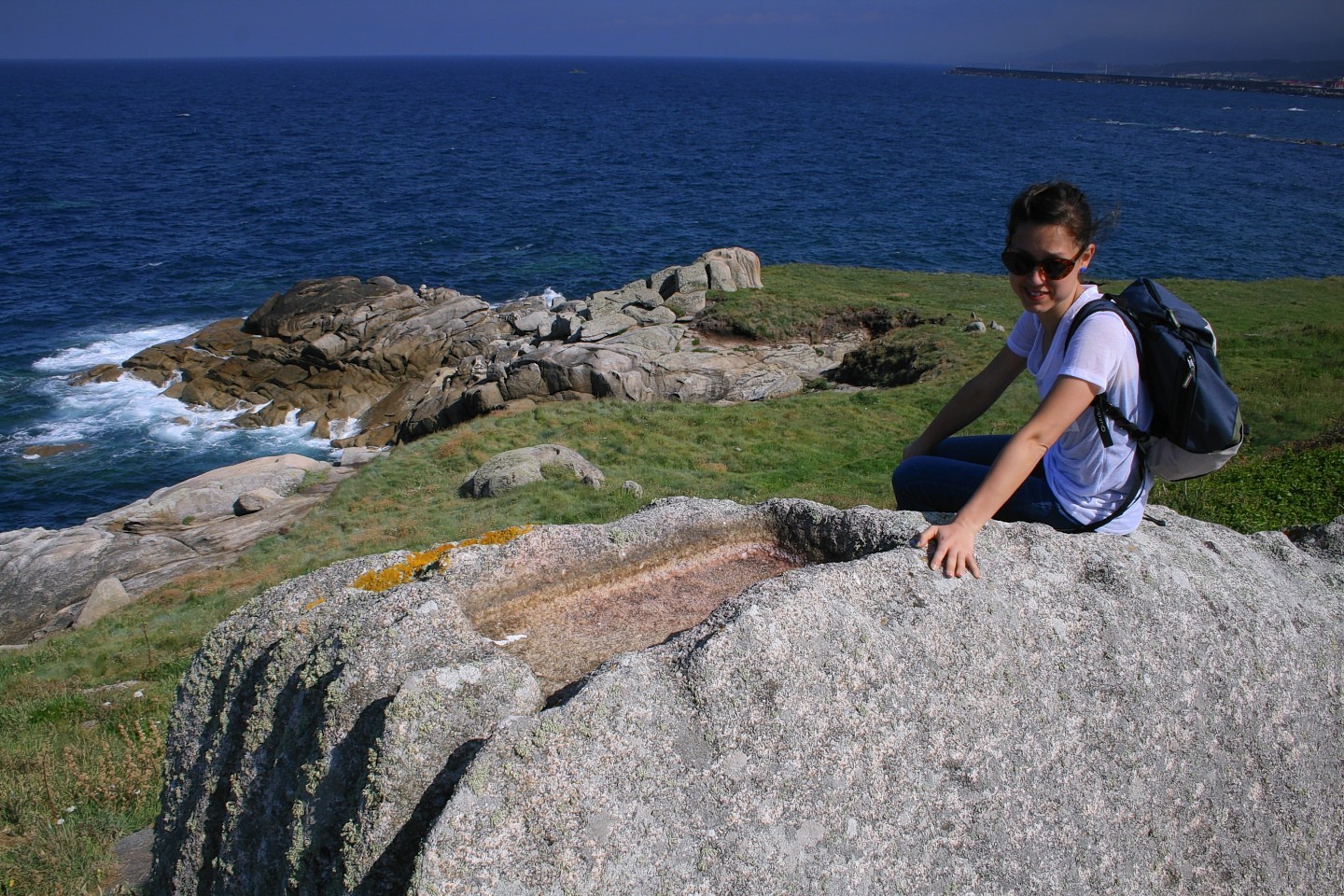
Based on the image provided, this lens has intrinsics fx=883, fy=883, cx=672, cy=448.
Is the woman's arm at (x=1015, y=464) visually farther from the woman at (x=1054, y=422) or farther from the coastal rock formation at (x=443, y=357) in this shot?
the coastal rock formation at (x=443, y=357)

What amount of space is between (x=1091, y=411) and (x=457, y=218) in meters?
81.5

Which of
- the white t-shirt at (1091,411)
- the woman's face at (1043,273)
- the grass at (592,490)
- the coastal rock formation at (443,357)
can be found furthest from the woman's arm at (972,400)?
the coastal rock formation at (443,357)

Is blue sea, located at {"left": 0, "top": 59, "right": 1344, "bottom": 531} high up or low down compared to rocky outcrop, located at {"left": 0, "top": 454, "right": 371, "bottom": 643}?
up

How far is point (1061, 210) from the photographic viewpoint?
5.08m

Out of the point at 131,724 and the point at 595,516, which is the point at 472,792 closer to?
the point at 131,724

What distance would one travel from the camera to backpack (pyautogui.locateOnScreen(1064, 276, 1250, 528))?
4.88m

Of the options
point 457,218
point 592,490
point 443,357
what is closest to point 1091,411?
point 592,490

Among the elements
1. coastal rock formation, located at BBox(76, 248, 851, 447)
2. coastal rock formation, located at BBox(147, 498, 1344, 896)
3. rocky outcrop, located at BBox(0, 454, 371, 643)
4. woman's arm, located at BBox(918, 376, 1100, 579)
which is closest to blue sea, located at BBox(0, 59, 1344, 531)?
coastal rock formation, located at BBox(76, 248, 851, 447)

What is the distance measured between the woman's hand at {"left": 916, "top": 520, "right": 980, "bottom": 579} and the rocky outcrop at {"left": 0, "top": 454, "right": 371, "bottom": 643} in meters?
18.9

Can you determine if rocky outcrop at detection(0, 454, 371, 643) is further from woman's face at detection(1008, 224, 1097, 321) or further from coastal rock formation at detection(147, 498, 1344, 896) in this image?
woman's face at detection(1008, 224, 1097, 321)

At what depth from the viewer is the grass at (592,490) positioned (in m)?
9.30

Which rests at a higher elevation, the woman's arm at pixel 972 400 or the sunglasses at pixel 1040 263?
the sunglasses at pixel 1040 263

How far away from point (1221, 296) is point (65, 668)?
46658 mm

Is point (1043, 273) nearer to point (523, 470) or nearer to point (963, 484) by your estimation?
point (963, 484)
